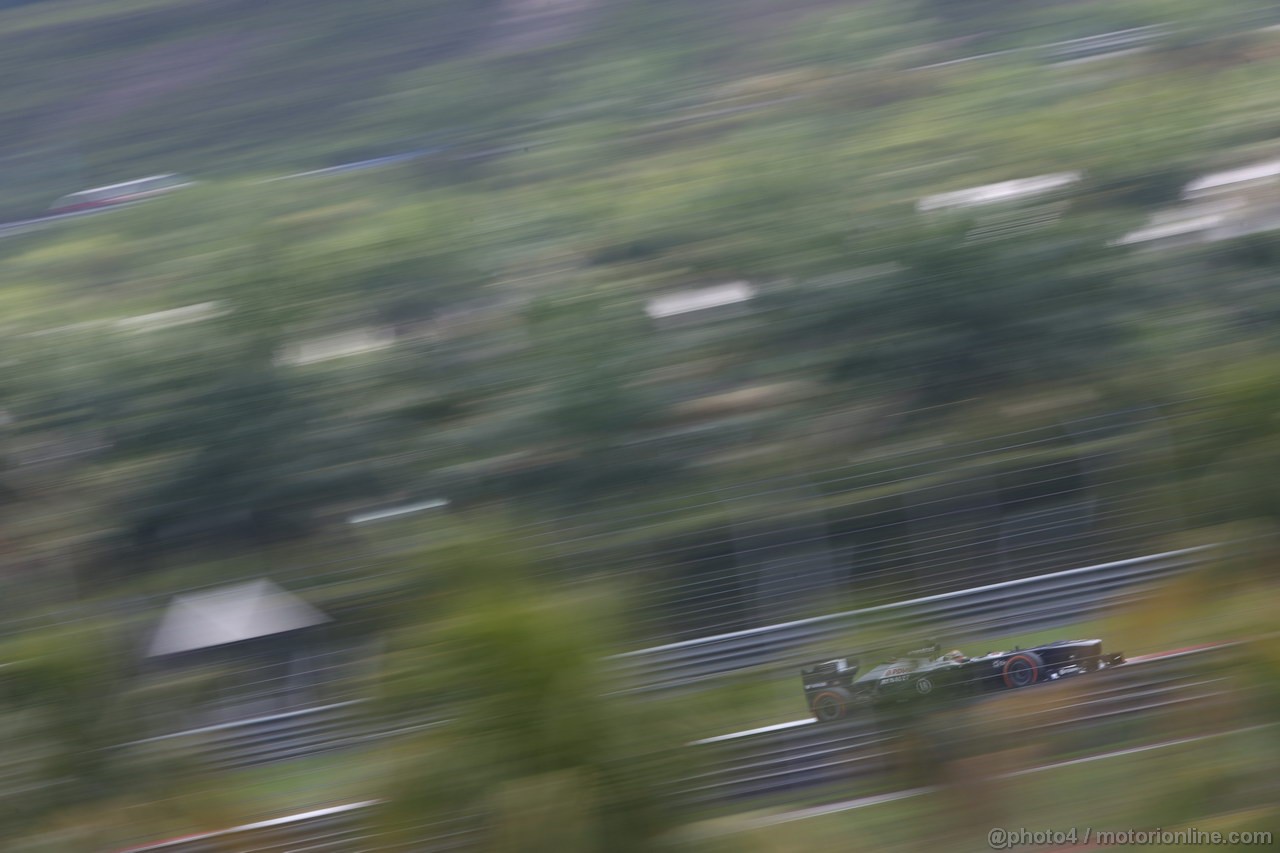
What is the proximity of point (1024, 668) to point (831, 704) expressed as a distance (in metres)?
0.39

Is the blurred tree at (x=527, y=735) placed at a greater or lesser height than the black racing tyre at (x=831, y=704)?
greater

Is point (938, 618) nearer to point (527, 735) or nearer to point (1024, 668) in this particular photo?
point (1024, 668)

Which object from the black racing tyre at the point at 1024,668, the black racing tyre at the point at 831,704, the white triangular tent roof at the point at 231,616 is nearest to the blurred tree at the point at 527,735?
the black racing tyre at the point at 831,704

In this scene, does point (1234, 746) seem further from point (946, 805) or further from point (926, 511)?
point (926, 511)

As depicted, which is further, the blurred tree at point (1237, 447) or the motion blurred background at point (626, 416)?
the blurred tree at point (1237, 447)

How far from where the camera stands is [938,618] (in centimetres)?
202

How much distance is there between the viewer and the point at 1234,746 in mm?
1711

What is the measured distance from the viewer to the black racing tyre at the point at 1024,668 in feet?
6.67

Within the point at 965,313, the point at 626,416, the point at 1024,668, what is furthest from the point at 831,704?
the point at 965,313

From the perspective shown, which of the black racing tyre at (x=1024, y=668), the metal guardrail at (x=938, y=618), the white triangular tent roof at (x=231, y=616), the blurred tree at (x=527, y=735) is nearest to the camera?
the blurred tree at (x=527, y=735)

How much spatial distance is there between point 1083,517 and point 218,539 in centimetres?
240

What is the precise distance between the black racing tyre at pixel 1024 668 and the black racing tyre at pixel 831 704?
1.02 feet

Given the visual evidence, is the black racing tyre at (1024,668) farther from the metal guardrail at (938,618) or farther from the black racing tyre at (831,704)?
the black racing tyre at (831,704)

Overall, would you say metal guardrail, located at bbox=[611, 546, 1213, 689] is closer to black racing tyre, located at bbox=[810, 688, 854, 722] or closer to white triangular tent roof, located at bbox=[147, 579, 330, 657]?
black racing tyre, located at bbox=[810, 688, 854, 722]
